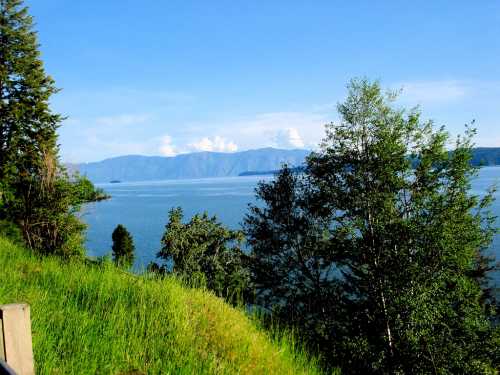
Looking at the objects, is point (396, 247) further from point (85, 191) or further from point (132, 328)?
point (85, 191)

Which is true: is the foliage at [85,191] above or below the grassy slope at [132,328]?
above

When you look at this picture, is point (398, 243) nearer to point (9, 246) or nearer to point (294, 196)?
point (294, 196)

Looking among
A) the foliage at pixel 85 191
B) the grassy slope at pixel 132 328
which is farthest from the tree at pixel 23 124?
the grassy slope at pixel 132 328

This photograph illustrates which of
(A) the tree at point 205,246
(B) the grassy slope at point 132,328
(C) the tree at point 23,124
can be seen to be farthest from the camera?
(A) the tree at point 205,246

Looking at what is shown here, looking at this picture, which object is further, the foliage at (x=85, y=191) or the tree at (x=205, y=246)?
the tree at (x=205, y=246)

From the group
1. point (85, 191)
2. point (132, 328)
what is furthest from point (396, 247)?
point (85, 191)

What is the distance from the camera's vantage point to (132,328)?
255 inches

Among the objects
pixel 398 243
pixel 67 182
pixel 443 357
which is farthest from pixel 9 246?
pixel 67 182

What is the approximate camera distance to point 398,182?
816 inches

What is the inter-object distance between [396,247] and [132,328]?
1618 cm

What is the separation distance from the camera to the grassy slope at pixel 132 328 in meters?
5.77

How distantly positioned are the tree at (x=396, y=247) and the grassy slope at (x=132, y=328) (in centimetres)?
930

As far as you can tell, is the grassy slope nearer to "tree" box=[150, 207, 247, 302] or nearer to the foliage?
the foliage

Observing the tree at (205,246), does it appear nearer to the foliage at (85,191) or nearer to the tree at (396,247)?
the foliage at (85,191)
